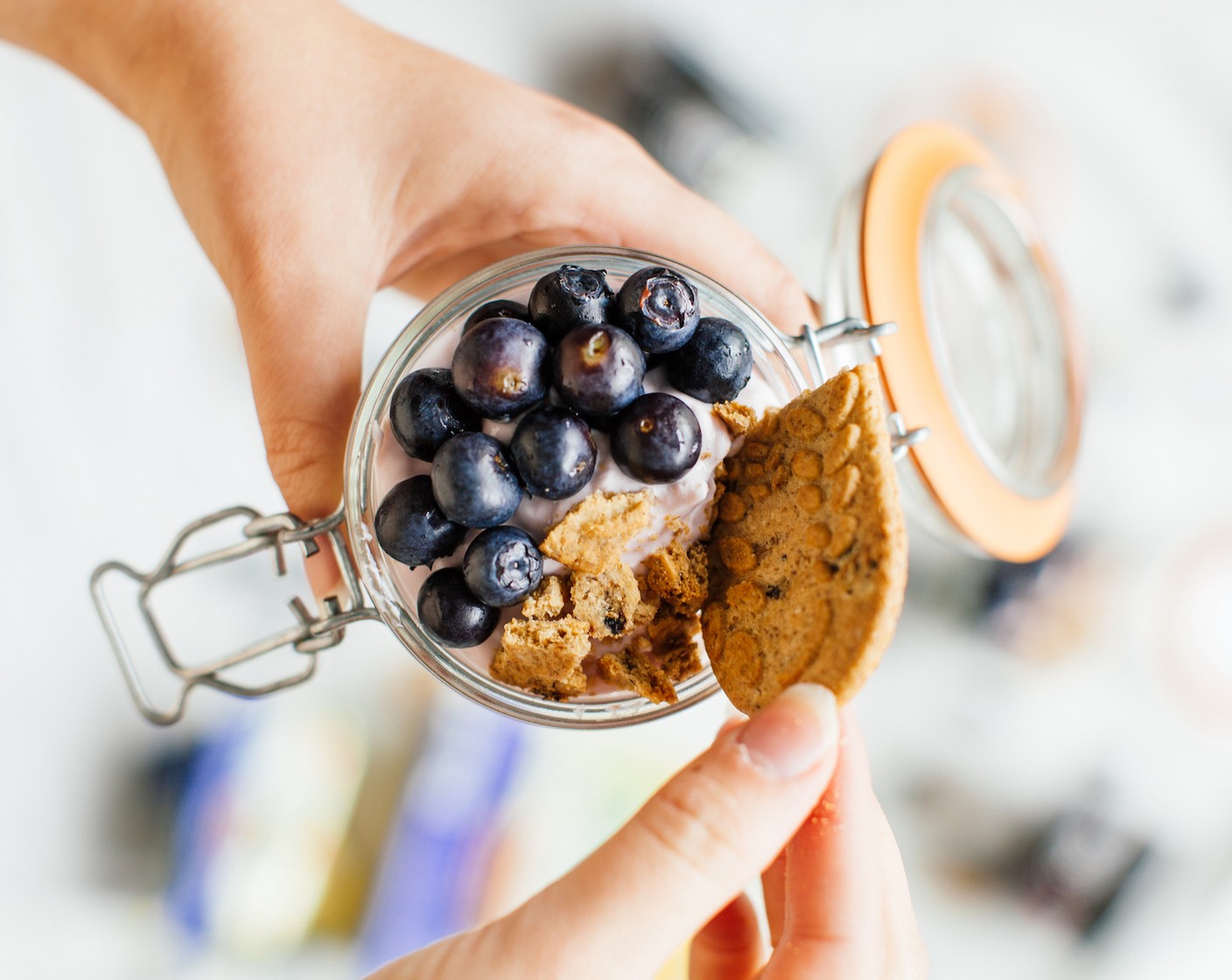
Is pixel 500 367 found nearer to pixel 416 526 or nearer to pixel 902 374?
pixel 416 526

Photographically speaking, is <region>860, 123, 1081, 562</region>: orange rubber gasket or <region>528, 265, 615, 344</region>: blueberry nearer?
<region>528, 265, 615, 344</region>: blueberry

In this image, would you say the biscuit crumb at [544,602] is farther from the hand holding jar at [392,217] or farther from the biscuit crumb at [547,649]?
the hand holding jar at [392,217]

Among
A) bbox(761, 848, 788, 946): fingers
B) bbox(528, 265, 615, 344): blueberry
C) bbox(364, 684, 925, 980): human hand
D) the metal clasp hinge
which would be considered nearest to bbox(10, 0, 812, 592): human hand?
the metal clasp hinge

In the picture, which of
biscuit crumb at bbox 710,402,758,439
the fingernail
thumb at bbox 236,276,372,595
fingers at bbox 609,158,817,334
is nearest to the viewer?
the fingernail

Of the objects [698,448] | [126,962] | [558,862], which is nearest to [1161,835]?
[558,862]

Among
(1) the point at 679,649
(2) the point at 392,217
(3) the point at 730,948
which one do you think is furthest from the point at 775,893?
(2) the point at 392,217

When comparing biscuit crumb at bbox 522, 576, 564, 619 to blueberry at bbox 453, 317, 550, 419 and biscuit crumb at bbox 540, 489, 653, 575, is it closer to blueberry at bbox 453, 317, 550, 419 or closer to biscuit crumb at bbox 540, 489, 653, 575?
biscuit crumb at bbox 540, 489, 653, 575
